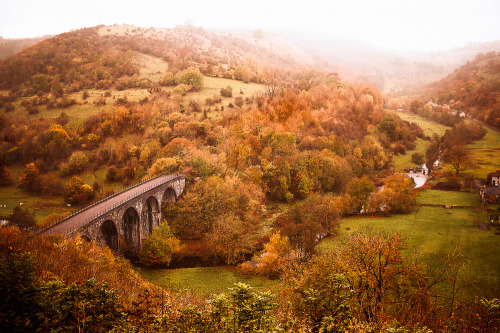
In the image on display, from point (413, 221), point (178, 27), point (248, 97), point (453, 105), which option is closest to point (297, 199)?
point (413, 221)

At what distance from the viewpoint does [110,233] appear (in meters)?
32.2

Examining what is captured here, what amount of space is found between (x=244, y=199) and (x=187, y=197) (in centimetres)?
877

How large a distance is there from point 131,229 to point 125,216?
2144mm

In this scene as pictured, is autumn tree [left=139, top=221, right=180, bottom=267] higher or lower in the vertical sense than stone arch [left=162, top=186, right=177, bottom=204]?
lower

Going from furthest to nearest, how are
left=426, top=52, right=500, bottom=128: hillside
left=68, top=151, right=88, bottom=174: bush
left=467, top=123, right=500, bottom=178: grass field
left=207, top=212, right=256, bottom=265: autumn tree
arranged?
left=426, top=52, right=500, bottom=128: hillside
left=467, top=123, right=500, bottom=178: grass field
left=68, top=151, right=88, bottom=174: bush
left=207, top=212, right=256, bottom=265: autumn tree

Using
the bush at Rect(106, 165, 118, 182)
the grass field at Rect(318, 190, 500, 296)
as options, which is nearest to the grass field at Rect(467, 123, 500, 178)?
the grass field at Rect(318, 190, 500, 296)

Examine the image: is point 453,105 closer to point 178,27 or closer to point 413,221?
point 413,221

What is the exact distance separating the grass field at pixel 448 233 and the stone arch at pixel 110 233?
25466 millimetres

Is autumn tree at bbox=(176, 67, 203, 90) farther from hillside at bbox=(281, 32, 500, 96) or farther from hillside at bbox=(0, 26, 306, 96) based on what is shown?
hillside at bbox=(281, 32, 500, 96)

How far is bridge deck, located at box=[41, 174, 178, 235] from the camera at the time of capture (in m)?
25.8

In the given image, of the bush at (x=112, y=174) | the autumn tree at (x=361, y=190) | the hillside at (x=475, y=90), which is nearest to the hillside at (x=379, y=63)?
the hillside at (x=475, y=90)

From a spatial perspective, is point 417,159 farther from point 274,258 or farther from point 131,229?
point 131,229

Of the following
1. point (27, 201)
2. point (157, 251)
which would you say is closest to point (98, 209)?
point (157, 251)

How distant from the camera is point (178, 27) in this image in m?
120
